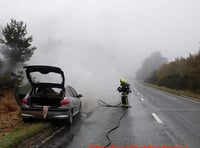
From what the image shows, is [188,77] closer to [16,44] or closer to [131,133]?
[16,44]

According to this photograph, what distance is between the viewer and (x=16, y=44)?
98.3 ft

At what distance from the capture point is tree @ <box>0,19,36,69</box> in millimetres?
28922

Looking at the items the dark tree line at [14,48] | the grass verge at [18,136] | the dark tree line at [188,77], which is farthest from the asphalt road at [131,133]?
the dark tree line at [188,77]

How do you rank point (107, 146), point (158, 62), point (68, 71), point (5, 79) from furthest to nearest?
point (158, 62) < point (5, 79) < point (68, 71) < point (107, 146)

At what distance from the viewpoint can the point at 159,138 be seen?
783 centimetres

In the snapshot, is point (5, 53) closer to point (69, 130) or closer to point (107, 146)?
point (69, 130)

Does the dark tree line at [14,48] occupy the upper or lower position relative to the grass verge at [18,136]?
upper

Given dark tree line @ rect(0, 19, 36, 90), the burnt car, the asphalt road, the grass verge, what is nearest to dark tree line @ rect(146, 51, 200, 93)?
dark tree line @ rect(0, 19, 36, 90)

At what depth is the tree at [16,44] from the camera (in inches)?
1139

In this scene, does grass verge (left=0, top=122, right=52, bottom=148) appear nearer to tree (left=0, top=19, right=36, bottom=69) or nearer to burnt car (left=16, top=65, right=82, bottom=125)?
burnt car (left=16, top=65, right=82, bottom=125)

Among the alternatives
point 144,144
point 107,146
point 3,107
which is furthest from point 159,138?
point 3,107

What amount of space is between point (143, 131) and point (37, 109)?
11.6 feet

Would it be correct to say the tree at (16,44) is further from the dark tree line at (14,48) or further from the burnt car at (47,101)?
the burnt car at (47,101)

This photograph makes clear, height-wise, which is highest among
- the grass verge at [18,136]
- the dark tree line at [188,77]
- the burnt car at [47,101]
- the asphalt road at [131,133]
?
the dark tree line at [188,77]
